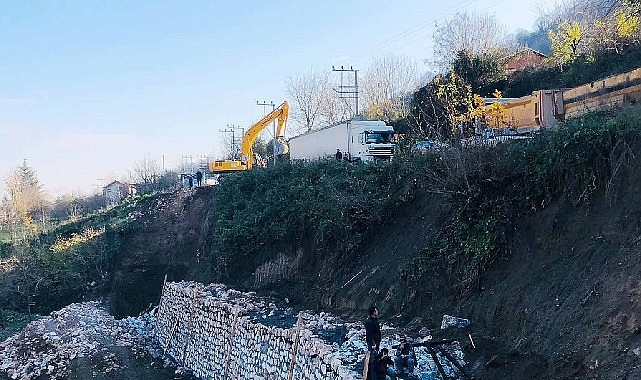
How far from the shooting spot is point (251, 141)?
39.7 metres

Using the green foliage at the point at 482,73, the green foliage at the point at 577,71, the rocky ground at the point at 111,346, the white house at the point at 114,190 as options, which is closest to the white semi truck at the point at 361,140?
the green foliage at the point at 482,73

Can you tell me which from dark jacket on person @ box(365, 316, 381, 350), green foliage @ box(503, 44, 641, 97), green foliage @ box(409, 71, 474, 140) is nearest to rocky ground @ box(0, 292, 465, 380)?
dark jacket on person @ box(365, 316, 381, 350)

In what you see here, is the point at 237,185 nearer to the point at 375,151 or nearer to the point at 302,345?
the point at 375,151

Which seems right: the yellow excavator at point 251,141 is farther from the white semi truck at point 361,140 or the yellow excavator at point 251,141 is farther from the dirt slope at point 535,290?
the dirt slope at point 535,290

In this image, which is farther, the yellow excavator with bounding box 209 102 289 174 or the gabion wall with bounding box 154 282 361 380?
the yellow excavator with bounding box 209 102 289 174

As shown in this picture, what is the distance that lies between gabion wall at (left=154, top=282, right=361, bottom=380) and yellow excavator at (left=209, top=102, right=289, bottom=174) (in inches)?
562

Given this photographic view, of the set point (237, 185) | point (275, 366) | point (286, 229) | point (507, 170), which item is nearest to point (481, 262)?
point (507, 170)

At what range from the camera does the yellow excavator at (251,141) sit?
127 ft

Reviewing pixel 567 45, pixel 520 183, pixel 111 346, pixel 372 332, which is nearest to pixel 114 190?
pixel 111 346

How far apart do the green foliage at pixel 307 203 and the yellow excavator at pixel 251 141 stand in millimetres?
7015

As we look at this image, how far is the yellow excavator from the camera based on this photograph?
3884cm

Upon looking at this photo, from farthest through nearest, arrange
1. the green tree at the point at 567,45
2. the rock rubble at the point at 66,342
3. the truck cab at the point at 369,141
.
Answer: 1. the green tree at the point at 567,45
2. the truck cab at the point at 369,141
3. the rock rubble at the point at 66,342

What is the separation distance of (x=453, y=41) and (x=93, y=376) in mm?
31146

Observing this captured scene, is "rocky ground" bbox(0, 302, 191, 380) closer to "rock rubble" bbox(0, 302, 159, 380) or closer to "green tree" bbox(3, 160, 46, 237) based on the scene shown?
"rock rubble" bbox(0, 302, 159, 380)
